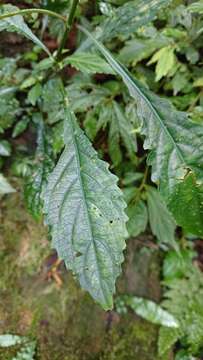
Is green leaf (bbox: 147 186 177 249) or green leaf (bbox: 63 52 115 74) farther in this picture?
green leaf (bbox: 147 186 177 249)

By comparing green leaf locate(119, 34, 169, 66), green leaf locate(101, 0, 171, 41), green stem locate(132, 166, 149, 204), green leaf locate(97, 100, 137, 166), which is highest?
green leaf locate(101, 0, 171, 41)

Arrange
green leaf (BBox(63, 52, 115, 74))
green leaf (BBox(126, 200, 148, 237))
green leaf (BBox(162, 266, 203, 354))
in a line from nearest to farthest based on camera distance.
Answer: green leaf (BBox(63, 52, 115, 74)) < green leaf (BBox(126, 200, 148, 237)) < green leaf (BBox(162, 266, 203, 354))

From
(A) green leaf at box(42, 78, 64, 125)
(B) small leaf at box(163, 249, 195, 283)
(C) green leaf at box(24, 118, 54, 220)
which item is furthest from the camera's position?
(B) small leaf at box(163, 249, 195, 283)

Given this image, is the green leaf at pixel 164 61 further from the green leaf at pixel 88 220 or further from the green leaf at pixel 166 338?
the green leaf at pixel 166 338

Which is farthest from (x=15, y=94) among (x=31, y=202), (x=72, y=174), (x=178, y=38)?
(x=72, y=174)

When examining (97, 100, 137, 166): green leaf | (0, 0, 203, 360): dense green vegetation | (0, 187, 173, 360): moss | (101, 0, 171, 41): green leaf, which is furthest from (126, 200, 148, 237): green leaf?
(101, 0, 171, 41): green leaf

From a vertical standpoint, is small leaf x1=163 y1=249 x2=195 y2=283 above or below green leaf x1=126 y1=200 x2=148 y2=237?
below

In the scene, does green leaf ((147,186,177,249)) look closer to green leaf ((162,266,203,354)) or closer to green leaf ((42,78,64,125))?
green leaf ((162,266,203,354))
